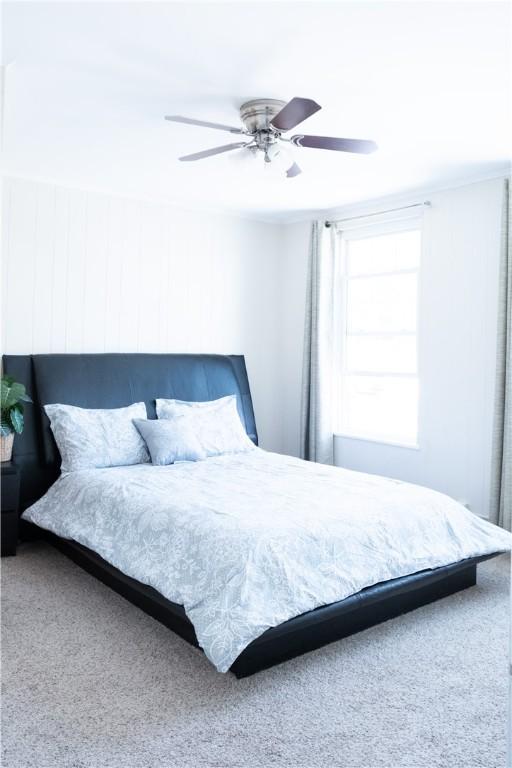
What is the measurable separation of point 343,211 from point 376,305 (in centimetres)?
93

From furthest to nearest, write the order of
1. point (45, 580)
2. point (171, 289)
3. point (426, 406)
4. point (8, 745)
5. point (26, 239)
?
point (171, 289) → point (426, 406) → point (26, 239) → point (45, 580) → point (8, 745)

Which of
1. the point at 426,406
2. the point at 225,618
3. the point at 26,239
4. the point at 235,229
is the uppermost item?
the point at 235,229

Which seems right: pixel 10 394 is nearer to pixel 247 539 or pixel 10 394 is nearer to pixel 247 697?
pixel 247 539

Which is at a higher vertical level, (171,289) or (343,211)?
(343,211)

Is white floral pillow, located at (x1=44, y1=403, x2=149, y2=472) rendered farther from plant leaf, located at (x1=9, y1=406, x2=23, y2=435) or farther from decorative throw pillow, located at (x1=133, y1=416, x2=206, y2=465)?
plant leaf, located at (x1=9, y1=406, x2=23, y2=435)

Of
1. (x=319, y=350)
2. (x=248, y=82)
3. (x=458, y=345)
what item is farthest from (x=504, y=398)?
(x=248, y=82)

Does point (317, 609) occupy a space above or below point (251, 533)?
below

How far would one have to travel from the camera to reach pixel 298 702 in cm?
243

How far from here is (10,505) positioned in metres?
3.99

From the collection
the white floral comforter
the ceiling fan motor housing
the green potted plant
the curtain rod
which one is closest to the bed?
the white floral comforter

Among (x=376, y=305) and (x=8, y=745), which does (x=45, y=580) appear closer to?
(x=8, y=745)

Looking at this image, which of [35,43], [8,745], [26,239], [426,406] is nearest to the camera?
[8,745]

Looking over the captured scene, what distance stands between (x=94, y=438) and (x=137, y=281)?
1.54 m

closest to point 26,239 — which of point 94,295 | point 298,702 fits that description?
point 94,295
